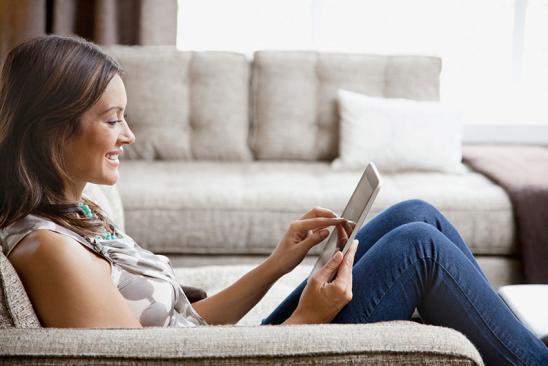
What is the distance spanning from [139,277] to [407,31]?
2909mm

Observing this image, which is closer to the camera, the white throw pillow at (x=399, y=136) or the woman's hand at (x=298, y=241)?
the woman's hand at (x=298, y=241)

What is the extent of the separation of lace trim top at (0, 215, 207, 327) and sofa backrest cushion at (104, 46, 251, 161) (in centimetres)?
182

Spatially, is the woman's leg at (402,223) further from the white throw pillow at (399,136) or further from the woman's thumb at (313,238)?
the white throw pillow at (399,136)

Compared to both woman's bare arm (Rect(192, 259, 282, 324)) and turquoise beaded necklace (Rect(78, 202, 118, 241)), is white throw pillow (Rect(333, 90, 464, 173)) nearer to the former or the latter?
woman's bare arm (Rect(192, 259, 282, 324))

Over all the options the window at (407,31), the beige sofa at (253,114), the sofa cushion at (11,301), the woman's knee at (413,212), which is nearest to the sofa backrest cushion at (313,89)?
the beige sofa at (253,114)

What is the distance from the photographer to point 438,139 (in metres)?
3.04

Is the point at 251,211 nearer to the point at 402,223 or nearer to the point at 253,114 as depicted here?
the point at 253,114

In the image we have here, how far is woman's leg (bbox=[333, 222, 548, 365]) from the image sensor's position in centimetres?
129

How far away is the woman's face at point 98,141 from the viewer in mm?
1224

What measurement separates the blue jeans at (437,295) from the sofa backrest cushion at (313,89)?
1.88 metres

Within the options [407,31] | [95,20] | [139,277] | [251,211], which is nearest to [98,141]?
[139,277]

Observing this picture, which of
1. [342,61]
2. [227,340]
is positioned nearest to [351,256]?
[227,340]

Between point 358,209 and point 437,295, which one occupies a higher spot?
point 358,209

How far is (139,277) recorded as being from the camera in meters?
1.27
